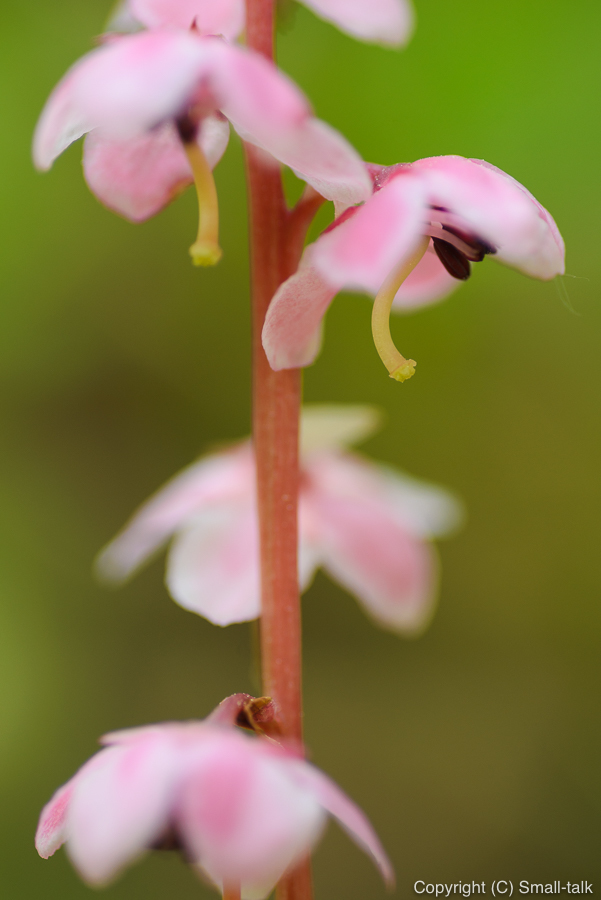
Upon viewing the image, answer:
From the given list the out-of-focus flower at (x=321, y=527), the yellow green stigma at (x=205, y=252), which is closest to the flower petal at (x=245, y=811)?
the yellow green stigma at (x=205, y=252)

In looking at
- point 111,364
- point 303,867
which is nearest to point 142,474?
point 111,364

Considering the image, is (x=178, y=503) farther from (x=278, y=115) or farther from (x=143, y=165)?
(x=278, y=115)

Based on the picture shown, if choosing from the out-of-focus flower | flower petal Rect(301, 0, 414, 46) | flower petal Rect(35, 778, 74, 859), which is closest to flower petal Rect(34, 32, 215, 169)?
flower petal Rect(301, 0, 414, 46)

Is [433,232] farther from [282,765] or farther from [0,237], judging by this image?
[0,237]

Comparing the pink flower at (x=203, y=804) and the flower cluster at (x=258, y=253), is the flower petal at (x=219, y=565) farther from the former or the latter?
the pink flower at (x=203, y=804)

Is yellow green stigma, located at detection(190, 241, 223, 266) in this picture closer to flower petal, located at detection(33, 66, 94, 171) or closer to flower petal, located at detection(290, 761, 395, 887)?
flower petal, located at detection(33, 66, 94, 171)
